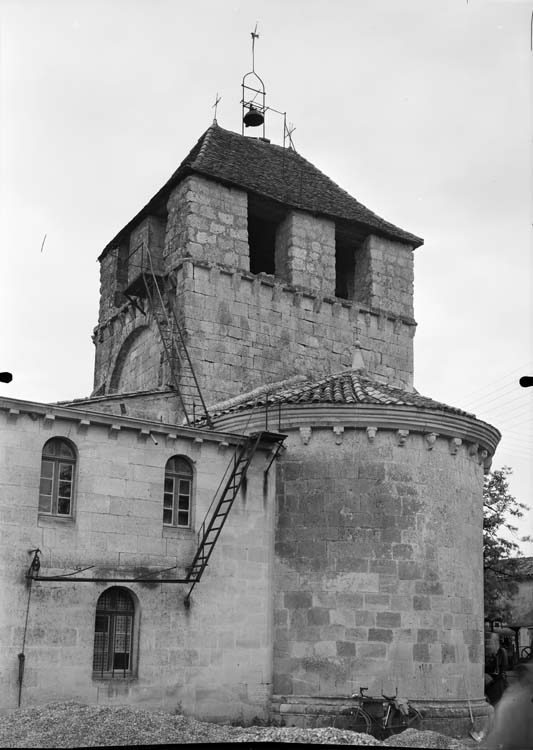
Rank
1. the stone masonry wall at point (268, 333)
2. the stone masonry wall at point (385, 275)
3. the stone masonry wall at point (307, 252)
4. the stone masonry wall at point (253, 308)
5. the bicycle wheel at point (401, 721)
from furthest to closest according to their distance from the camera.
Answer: the stone masonry wall at point (385, 275) < the stone masonry wall at point (307, 252) < the stone masonry wall at point (253, 308) < the stone masonry wall at point (268, 333) < the bicycle wheel at point (401, 721)

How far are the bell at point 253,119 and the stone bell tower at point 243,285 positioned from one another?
0.84 m

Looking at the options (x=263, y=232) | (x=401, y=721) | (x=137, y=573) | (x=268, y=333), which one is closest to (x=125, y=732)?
(x=137, y=573)

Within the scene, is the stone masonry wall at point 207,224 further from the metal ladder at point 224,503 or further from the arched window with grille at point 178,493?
the arched window with grille at point 178,493

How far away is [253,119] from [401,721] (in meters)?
18.2

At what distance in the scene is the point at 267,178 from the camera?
2781 centimetres

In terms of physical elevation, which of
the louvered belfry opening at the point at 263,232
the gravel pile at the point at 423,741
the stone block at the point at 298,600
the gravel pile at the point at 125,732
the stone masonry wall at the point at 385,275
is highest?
the louvered belfry opening at the point at 263,232

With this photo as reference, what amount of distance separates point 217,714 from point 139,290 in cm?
1150

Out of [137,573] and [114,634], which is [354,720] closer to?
[114,634]

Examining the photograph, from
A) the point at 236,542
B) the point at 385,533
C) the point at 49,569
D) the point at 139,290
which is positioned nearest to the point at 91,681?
the point at 49,569

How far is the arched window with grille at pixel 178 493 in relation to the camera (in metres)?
20.0

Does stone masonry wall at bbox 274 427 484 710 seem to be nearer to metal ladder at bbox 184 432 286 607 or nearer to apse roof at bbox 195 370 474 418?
apse roof at bbox 195 370 474 418

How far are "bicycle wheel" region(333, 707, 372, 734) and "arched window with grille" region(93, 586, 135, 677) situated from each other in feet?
13.3

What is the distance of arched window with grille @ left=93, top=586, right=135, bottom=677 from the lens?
18.4 m

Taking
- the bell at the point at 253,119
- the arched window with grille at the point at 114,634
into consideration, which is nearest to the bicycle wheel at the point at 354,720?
the arched window with grille at the point at 114,634
